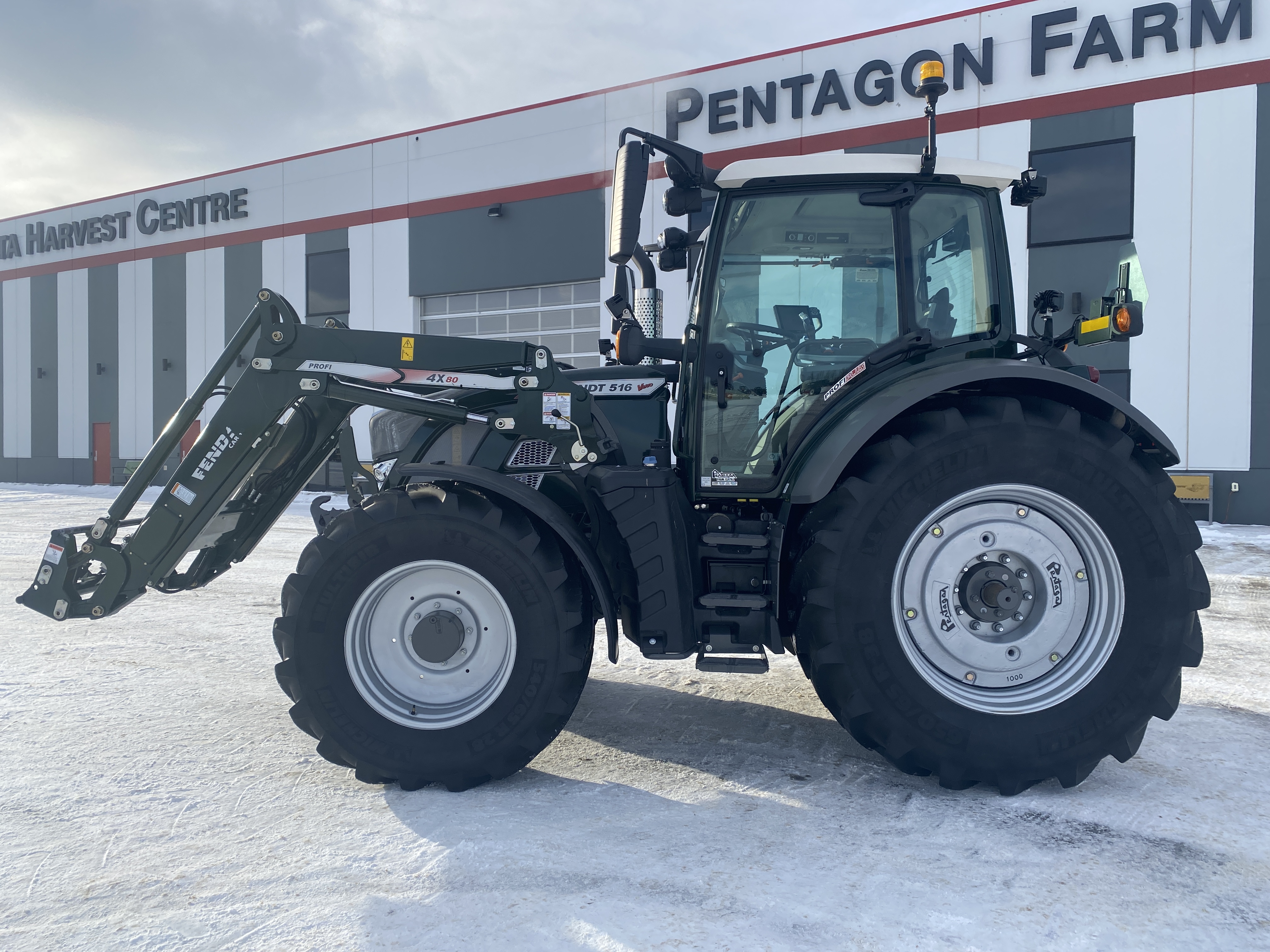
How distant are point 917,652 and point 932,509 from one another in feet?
1.74

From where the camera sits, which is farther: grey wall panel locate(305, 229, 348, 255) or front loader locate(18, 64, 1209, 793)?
grey wall panel locate(305, 229, 348, 255)

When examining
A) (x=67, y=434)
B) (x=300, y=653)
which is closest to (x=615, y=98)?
(x=300, y=653)

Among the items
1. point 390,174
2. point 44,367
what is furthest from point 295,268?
point 44,367

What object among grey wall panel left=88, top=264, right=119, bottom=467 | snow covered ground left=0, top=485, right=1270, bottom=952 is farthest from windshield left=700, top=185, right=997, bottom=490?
grey wall panel left=88, top=264, right=119, bottom=467

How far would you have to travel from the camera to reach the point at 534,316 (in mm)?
17203

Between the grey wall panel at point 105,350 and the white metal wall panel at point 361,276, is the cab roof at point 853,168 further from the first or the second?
the grey wall panel at point 105,350

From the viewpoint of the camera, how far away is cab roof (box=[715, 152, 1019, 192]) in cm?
327

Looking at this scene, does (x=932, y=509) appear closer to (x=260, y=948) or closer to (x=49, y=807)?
(x=260, y=948)

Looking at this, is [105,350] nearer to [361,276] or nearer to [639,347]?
[361,276]

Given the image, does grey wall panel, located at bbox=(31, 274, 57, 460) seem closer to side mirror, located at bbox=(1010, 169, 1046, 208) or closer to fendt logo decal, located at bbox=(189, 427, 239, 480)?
fendt logo decal, located at bbox=(189, 427, 239, 480)

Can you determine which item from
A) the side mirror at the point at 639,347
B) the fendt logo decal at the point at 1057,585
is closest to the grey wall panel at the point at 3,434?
the side mirror at the point at 639,347

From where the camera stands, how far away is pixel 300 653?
298 centimetres

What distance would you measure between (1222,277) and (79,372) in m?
27.2

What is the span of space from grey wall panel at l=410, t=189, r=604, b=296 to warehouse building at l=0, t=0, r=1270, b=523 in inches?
2.0
